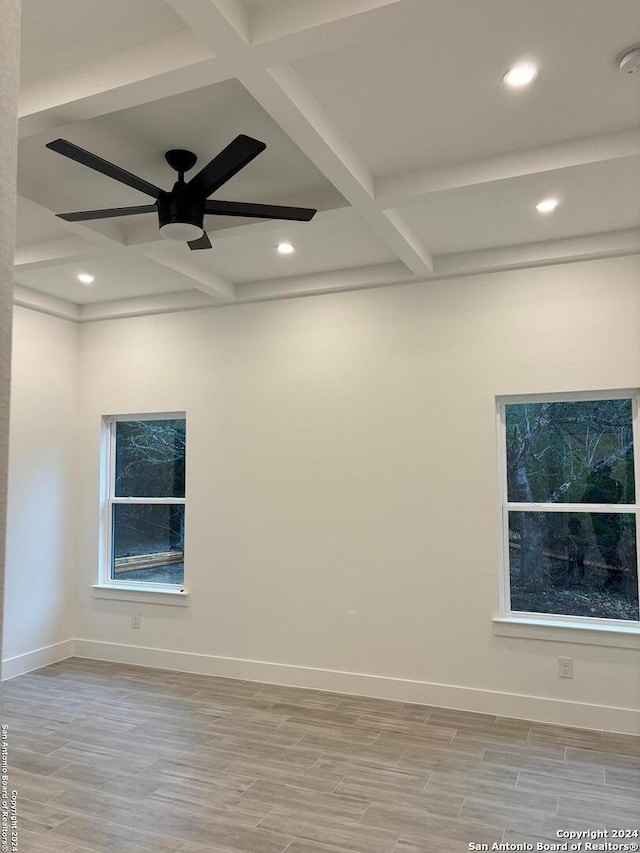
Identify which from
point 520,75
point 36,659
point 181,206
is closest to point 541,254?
point 520,75

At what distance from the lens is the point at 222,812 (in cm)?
288

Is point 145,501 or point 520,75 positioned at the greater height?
point 520,75

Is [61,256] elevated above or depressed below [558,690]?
above

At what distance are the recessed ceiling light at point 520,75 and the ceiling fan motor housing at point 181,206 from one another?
1.33 metres

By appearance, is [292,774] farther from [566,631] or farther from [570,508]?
[570,508]

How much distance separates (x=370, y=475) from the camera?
4512 mm

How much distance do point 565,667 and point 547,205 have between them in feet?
9.02

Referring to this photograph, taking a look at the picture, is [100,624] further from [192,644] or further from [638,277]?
[638,277]

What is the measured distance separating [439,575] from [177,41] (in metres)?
3.40

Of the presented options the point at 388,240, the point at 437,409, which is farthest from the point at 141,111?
the point at 437,409

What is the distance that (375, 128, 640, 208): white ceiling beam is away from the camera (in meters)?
2.79

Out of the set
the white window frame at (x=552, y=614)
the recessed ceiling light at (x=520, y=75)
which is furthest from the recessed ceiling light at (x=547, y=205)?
the white window frame at (x=552, y=614)

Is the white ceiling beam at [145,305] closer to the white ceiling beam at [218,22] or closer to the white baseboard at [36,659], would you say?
the white baseboard at [36,659]

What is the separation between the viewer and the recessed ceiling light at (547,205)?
3.41 m
